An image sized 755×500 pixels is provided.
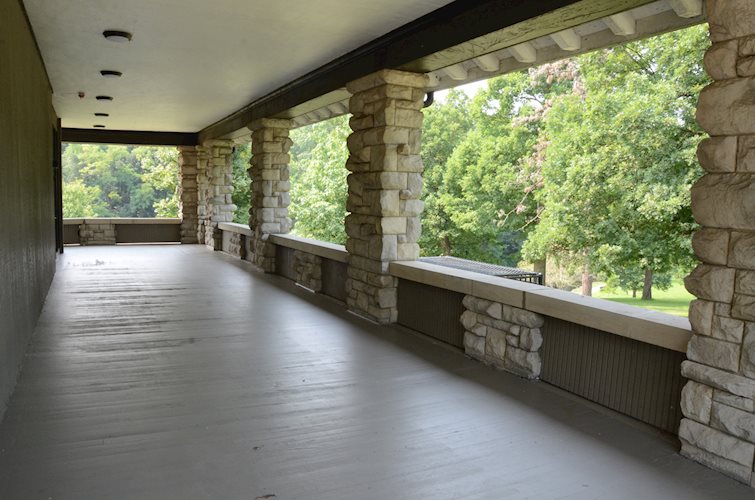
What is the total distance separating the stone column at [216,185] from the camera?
41.3ft

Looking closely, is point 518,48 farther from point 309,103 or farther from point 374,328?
point 309,103

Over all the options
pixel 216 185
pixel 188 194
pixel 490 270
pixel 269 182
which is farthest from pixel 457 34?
pixel 188 194

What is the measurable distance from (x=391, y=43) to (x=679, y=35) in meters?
6.84

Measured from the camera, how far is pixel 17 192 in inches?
156

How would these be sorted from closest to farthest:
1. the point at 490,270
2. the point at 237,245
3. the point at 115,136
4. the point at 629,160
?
the point at 490,270 < the point at 629,160 < the point at 237,245 < the point at 115,136

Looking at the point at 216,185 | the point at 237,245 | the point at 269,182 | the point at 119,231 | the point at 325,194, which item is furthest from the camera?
the point at 325,194

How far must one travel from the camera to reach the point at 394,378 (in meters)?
3.93

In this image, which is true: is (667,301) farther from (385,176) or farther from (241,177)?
(241,177)

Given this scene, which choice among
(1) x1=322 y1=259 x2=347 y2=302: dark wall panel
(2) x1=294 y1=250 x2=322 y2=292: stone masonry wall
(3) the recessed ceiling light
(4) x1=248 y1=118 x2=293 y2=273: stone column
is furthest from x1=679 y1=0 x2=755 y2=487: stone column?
(4) x1=248 y1=118 x2=293 y2=273: stone column

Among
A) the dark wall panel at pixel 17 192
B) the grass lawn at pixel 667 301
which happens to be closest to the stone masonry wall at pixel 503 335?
the dark wall panel at pixel 17 192

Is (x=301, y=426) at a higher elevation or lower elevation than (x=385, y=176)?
lower

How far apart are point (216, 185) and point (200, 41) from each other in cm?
750

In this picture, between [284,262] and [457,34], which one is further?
[284,262]

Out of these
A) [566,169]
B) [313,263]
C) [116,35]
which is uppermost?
[116,35]
